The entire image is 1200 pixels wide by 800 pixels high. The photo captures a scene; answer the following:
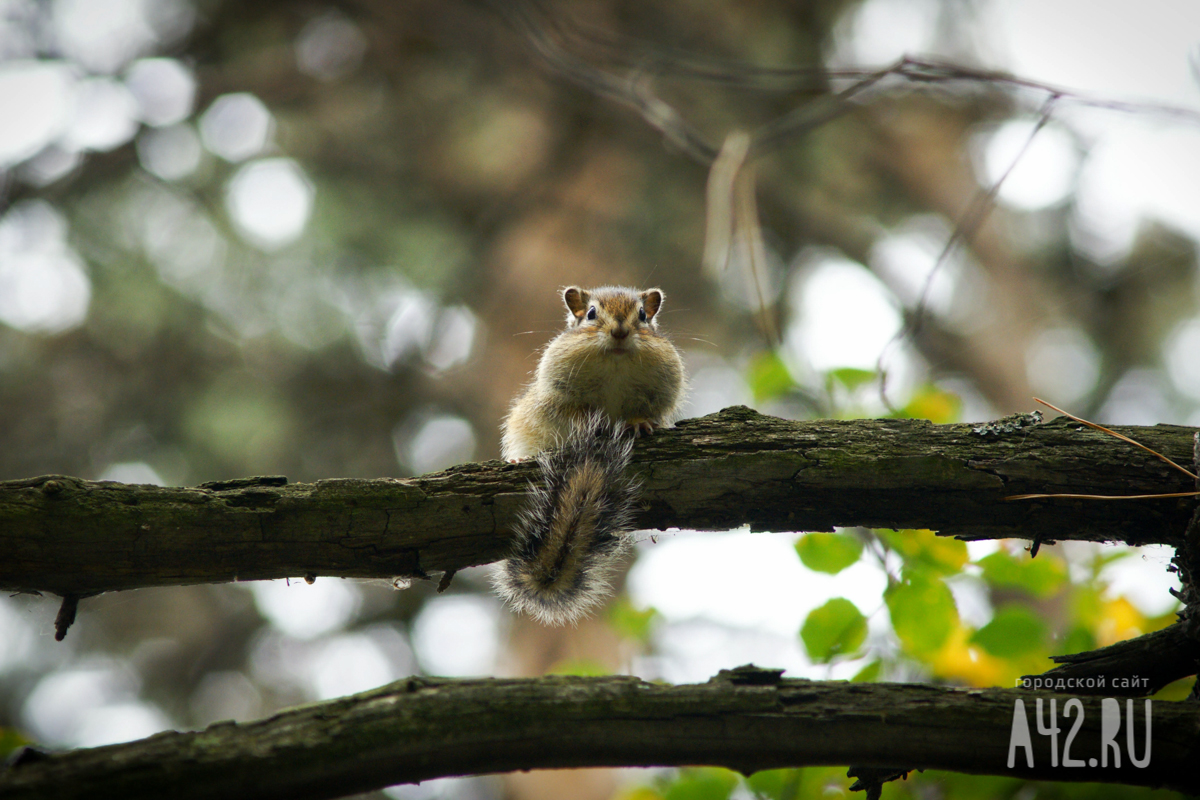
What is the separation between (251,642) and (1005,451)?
610 centimetres

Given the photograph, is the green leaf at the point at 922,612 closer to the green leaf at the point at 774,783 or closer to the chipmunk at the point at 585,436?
the green leaf at the point at 774,783

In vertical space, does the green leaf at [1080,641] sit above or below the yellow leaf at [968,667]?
below

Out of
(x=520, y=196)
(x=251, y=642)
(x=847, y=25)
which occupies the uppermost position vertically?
(x=847, y=25)

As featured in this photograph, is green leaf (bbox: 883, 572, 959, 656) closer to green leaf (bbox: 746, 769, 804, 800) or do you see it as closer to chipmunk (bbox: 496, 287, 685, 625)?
green leaf (bbox: 746, 769, 804, 800)

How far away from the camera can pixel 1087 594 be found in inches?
89.1

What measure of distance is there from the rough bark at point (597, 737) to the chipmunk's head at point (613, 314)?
5.58ft

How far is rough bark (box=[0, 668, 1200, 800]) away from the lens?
1.25m

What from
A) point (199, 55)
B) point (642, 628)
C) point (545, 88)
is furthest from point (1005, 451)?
point (199, 55)

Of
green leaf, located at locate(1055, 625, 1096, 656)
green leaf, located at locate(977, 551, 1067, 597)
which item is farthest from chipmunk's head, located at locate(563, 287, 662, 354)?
green leaf, located at locate(1055, 625, 1096, 656)

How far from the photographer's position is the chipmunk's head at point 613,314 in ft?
9.89

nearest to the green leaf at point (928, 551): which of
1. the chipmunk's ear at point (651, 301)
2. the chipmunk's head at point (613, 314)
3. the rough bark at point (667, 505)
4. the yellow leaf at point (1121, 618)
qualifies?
the rough bark at point (667, 505)

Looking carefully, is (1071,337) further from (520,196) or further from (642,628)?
(642,628)

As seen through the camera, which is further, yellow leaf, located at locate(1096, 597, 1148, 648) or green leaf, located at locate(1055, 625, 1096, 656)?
yellow leaf, located at locate(1096, 597, 1148, 648)

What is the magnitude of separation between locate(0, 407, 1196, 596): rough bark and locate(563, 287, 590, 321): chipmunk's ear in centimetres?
170
